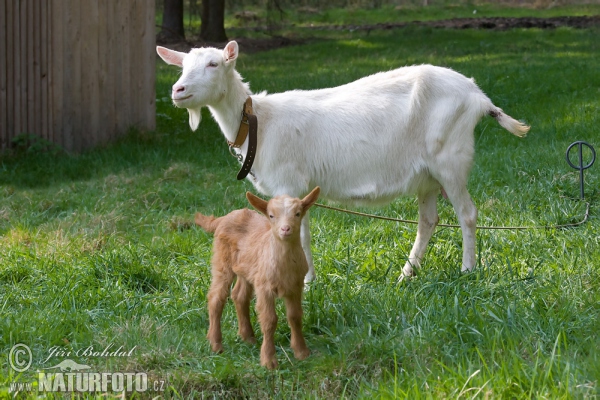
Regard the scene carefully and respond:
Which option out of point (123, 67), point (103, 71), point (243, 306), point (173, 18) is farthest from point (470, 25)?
point (243, 306)

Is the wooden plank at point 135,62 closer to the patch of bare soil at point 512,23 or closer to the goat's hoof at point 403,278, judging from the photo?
the goat's hoof at point 403,278

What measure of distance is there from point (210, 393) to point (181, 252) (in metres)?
2.30

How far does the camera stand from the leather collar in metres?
5.22

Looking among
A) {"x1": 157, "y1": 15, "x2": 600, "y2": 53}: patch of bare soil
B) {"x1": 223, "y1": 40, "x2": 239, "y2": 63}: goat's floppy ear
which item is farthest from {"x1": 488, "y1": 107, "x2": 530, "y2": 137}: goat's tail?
{"x1": 157, "y1": 15, "x2": 600, "y2": 53}: patch of bare soil

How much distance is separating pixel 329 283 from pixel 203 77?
163 cm

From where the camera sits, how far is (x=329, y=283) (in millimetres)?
5211

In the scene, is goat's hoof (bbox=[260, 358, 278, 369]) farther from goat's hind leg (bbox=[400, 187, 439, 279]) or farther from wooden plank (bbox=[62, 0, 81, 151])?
wooden plank (bbox=[62, 0, 81, 151])

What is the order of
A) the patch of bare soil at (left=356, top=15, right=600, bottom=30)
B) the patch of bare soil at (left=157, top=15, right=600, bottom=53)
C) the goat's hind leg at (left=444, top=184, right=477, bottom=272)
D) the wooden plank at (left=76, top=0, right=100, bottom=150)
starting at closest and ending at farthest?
the goat's hind leg at (left=444, top=184, right=477, bottom=272)
the wooden plank at (left=76, top=0, right=100, bottom=150)
the patch of bare soil at (left=157, top=15, right=600, bottom=53)
the patch of bare soil at (left=356, top=15, right=600, bottom=30)

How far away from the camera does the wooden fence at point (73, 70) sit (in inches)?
380

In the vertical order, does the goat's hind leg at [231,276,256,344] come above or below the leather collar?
below

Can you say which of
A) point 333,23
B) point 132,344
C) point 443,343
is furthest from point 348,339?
point 333,23

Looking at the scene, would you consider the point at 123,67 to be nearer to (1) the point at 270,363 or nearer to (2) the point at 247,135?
(2) the point at 247,135

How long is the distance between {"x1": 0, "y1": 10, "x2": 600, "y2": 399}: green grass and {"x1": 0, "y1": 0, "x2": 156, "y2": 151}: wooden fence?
489mm

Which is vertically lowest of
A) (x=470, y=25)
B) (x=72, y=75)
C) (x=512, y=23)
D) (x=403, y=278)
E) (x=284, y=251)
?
(x=403, y=278)
